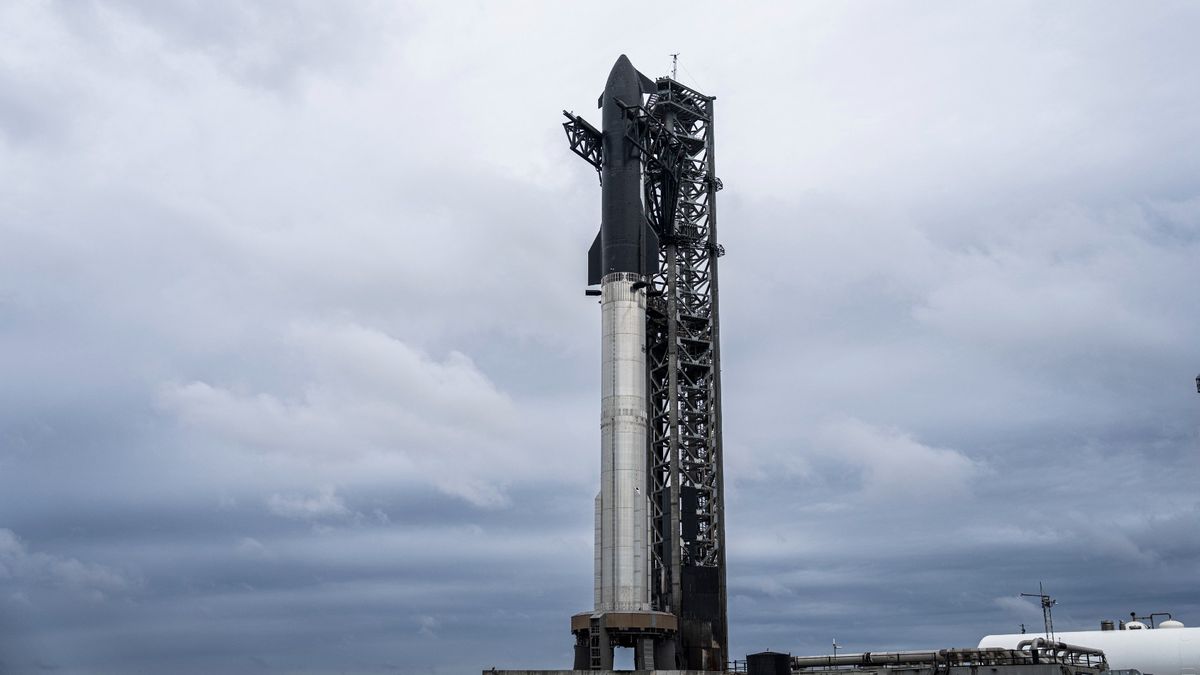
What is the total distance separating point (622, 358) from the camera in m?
79.1

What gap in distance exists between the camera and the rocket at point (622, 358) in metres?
75.6

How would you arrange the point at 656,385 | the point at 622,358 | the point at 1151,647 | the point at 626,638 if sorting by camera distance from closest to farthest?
1. the point at 626,638
2. the point at 622,358
3. the point at 656,385
4. the point at 1151,647

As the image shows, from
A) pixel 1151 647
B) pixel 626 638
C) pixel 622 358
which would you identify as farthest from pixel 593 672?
pixel 1151 647

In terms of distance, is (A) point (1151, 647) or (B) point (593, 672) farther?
(A) point (1151, 647)

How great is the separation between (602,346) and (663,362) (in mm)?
6906

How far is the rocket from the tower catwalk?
9cm

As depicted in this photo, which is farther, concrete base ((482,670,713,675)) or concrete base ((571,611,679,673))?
concrete base ((571,611,679,673))

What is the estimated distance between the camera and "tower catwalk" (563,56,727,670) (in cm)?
7531

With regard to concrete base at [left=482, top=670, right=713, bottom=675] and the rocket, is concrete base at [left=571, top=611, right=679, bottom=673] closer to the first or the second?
concrete base at [left=482, top=670, right=713, bottom=675]

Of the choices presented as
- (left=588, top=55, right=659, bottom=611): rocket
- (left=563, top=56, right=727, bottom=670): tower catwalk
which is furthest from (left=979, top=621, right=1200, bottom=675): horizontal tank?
(left=588, top=55, right=659, bottom=611): rocket

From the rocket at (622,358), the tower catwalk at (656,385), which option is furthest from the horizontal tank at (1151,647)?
the rocket at (622,358)

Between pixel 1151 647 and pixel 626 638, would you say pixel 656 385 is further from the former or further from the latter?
pixel 1151 647

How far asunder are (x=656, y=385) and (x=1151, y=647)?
45.9 meters

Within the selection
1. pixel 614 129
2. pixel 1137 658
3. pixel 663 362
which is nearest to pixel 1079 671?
pixel 1137 658
